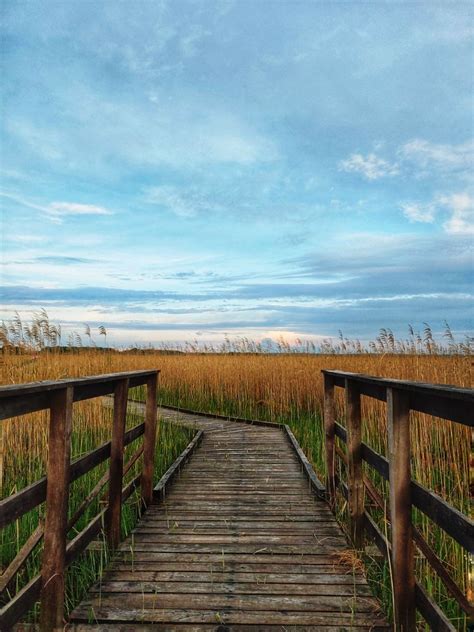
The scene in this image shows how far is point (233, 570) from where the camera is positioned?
3.13 metres

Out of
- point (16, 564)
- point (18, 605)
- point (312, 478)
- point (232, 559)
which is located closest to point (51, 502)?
point (16, 564)

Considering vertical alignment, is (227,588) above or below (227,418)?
above

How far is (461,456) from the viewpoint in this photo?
5402mm

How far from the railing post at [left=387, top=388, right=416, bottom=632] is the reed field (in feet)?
1.15

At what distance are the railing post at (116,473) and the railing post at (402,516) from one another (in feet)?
6.54

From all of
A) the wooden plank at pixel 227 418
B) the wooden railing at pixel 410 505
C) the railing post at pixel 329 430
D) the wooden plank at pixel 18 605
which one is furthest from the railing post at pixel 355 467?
the wooden plank at pixel 227 418

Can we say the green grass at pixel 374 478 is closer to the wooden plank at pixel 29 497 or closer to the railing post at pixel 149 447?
the railing post at pixel 149 447

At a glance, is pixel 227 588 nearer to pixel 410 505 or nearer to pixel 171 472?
pixel 410 505

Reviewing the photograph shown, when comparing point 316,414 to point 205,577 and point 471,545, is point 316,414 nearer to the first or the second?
point 205,577

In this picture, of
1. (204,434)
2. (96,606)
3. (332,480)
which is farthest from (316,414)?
(96,606)

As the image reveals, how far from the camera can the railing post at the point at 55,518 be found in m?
2.54

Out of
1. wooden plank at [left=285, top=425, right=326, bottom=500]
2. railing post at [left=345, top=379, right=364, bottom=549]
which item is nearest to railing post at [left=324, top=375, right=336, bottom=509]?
wooden plank at [left=285, top=425, right=326, bottom=500]

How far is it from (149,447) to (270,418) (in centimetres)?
564

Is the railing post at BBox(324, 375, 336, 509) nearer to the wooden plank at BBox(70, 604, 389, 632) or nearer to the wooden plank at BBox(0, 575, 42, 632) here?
the wooden plank at BBox(70, 604, 389, 632)
